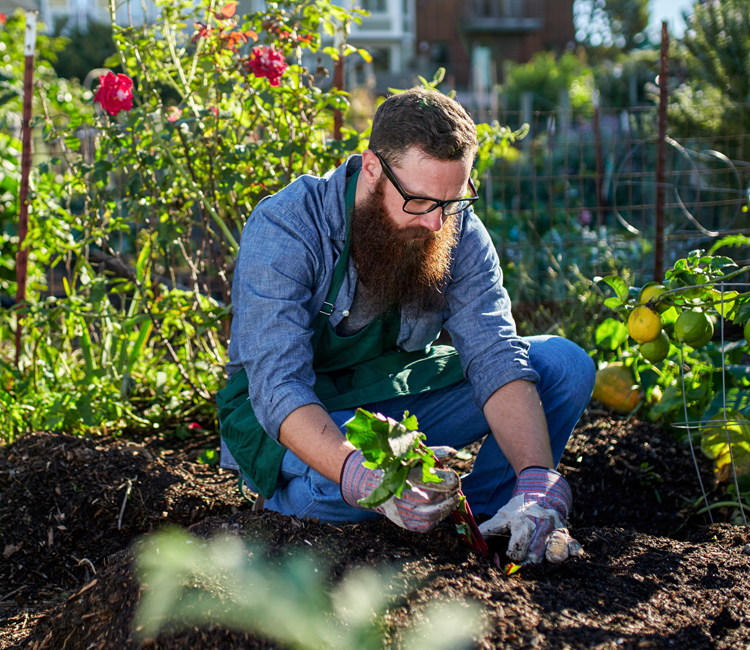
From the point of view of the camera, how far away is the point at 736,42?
18.2ft

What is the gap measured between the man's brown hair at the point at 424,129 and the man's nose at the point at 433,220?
0.13m

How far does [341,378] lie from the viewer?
203 centimetres

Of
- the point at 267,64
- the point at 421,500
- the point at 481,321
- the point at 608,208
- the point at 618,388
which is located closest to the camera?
the point at 421,500

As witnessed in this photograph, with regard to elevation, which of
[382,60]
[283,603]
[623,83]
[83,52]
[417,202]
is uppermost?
[83,52]

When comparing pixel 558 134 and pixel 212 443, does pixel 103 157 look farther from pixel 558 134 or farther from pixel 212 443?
pixel 558 134

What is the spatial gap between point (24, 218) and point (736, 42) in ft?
17.3

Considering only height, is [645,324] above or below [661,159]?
below

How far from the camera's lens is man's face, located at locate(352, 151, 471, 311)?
168cm

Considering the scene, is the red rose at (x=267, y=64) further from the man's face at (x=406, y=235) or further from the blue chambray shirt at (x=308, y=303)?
the man's face at (x=406, y=235)

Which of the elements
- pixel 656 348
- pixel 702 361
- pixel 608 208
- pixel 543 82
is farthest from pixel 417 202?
pixel 543 82

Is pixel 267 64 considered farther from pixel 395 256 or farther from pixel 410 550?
pixel 410 550

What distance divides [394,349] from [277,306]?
0.51m

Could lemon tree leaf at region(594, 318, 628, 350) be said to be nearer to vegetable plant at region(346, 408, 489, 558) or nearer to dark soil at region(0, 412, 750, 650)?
dark soil at region(0, 412, 750, 650)

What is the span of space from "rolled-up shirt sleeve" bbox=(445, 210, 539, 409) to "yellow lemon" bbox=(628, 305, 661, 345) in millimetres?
305
